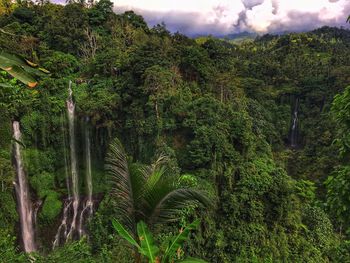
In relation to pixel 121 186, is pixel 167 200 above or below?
below

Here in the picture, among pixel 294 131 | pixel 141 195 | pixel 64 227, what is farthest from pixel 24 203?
pixel 294 131

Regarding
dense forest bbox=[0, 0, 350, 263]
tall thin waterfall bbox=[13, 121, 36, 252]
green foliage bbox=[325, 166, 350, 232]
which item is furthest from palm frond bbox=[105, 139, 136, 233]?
tall thin waterfall bbox=[13, 121, 36, 252]

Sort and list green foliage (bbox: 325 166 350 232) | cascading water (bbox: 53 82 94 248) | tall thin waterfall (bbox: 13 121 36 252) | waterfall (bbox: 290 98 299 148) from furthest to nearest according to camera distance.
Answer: waterfall (bbox: 290 98 299 148) < cascading water (bbox: 53 82 94 248) < tall thin waterfall (bbox: 13 121 36 252) < green foliage (bbox: 325 166 350 232)

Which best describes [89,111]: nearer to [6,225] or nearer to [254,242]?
[6,225]

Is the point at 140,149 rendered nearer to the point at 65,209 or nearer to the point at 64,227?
the point at 65,209

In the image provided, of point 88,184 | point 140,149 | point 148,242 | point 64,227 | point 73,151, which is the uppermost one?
point 148,242

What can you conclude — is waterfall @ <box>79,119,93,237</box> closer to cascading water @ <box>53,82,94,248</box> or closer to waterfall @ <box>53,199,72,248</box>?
cascading water @ <box>53,82,94,248</box>

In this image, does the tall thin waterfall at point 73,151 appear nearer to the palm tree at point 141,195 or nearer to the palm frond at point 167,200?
the palm tree at point 141,195

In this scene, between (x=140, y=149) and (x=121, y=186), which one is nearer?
(x=121, y=186)
